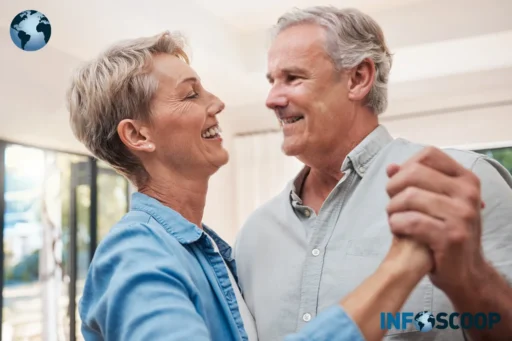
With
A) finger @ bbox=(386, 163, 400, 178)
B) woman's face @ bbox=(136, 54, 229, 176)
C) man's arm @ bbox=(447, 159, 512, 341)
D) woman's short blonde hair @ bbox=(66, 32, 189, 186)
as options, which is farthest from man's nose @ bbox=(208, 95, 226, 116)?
finger @ bbox=(386, 163, 400, 178)

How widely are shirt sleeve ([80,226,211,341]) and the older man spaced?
0.28 metres

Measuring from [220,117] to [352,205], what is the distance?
3359 millimetres

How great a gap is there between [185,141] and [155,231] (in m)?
0.25

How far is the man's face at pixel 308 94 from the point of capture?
1181 mm

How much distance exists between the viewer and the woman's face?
103cm

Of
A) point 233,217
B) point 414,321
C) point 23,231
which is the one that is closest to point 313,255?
point 414,321

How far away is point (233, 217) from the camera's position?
443 centimetres

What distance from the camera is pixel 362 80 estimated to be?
1233mm

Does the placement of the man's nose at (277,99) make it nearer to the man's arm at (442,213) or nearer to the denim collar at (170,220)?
the denim collar at (170,220)

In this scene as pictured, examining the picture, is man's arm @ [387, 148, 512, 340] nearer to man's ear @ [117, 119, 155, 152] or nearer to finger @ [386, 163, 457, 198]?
finger @ [386, 163, 457, 198]

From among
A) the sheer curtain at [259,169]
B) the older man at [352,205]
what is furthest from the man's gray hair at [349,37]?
the sheer curtain at [259,169]

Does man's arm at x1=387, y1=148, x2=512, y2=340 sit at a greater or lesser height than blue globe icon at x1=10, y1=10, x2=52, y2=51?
lesser

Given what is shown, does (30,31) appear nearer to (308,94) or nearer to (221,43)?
(308,94)

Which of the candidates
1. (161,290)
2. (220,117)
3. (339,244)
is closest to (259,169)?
(220,117)
